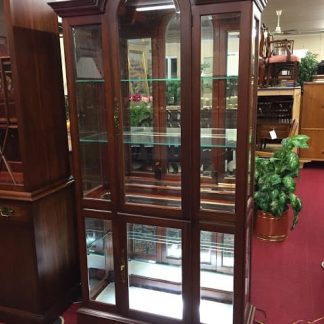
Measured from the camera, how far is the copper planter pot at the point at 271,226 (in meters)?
3.24

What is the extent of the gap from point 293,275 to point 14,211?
6.77 feet

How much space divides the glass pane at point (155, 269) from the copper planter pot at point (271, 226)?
1421 mm

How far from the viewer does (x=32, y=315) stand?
2115mm

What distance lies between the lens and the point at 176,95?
5.89 ft

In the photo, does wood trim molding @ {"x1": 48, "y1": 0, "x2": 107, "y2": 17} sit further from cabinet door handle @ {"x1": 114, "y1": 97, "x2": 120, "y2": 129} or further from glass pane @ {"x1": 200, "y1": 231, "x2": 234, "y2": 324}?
glass pane @ {"x1": 200, "y1": 231, "x2": 234, "y2": 324}

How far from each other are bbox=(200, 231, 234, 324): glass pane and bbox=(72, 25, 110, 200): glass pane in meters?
0.63

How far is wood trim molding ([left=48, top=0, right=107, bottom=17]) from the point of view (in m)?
1.63

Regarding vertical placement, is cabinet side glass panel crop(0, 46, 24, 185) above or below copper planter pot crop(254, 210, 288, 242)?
above

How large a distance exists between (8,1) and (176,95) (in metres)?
0.95

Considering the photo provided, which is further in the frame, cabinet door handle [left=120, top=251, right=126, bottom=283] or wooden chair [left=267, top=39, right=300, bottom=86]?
wooden chair [left=267, top=39, right=300, bottom=86]

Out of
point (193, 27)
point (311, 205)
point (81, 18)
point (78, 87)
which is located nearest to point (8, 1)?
point (81, 18)

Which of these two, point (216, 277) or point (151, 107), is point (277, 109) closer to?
point (151, 107)

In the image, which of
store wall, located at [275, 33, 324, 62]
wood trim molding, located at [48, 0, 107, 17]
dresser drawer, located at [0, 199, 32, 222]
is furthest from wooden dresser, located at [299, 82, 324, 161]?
dresser drawer, located at [0, 199, 32, 222]

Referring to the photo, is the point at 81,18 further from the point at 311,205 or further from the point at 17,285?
the point at 311,205
